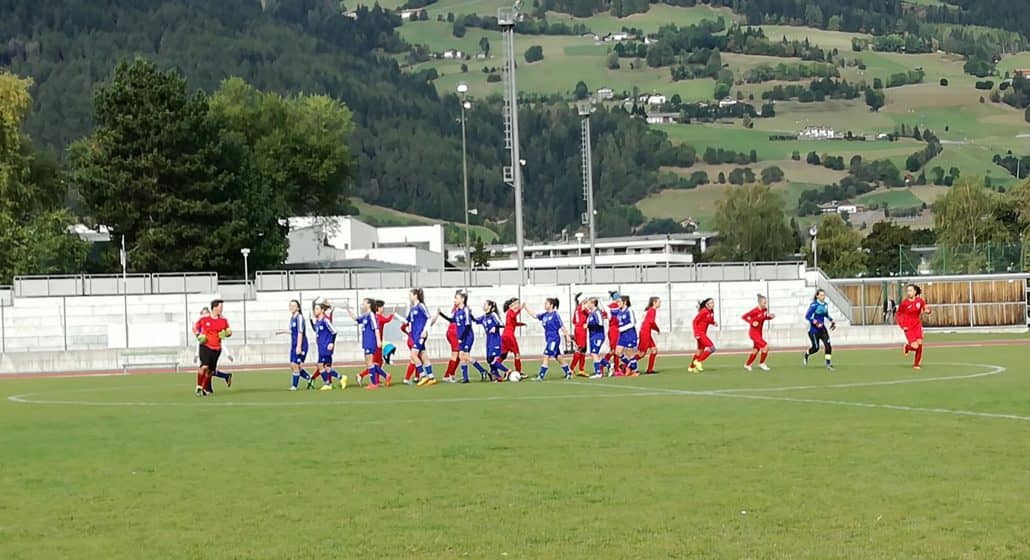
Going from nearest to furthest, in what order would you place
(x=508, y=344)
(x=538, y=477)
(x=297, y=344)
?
(x=538, y=477) → (x=297, y=344) → (x=508, y=344)

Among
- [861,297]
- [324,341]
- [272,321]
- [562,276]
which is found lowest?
[324,341]

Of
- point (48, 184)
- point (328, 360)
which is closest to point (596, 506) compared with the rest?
point (328, 360)

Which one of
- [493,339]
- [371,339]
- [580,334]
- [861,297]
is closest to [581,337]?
[580,334]

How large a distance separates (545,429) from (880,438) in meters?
4.79

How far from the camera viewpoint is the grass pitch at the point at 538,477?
1227 centimetres

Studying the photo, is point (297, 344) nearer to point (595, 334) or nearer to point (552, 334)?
point (552, 334)

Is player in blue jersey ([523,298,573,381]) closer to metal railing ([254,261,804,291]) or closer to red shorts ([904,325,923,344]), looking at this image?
red shorts ([904,325,923,344])

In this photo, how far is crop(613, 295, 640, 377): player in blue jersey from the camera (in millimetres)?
36375

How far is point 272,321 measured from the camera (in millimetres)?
67625

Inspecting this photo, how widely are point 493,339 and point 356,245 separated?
12088 centimetres

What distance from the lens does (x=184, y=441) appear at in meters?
21.2

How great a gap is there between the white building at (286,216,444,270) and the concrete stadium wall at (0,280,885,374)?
33.3m

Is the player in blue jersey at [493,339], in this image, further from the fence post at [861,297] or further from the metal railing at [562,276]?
the fence post at [861,297]

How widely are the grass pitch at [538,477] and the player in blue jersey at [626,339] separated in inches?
294
